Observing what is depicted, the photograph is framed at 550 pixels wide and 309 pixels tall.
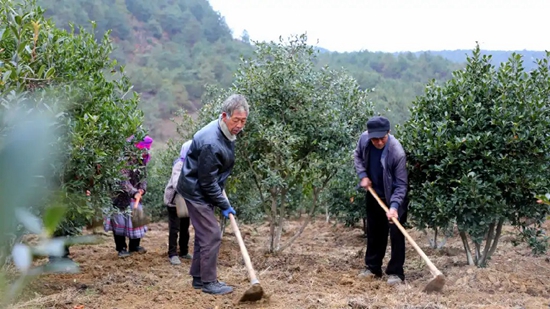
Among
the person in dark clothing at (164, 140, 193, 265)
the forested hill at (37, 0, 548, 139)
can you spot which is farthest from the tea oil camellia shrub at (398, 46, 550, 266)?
the forested hill at (37, 0, 548, 139)

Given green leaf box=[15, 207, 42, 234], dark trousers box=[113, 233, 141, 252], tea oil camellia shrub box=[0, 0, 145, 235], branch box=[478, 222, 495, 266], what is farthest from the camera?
dark trousers box=[113, 233, 141, 252]

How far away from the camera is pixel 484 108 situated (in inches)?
232

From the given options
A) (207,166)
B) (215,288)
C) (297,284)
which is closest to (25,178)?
(207,166)

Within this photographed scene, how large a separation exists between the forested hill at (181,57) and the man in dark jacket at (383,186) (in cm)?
3044

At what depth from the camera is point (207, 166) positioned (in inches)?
197

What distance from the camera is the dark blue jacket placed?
16.4 feet

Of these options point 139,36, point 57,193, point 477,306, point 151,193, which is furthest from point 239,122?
point 139,36

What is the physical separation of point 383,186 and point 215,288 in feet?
6.84

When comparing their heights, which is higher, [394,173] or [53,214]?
[53,214]

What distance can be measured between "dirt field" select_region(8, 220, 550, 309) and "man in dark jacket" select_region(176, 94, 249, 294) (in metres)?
0.33

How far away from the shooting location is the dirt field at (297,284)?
4.94 meters

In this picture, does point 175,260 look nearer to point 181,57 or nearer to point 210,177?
point 210,177

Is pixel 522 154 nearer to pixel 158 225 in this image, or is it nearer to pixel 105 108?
pixel 105 108

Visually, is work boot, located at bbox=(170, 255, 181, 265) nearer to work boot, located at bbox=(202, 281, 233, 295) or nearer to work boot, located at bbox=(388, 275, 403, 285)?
work boot, located at bbox=(202, 281, 233, 295)
